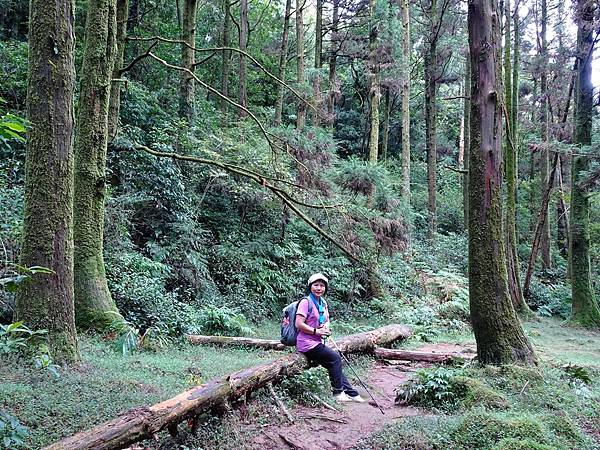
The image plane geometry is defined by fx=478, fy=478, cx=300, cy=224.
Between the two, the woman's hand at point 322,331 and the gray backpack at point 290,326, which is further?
the gray backpack at point 290,326

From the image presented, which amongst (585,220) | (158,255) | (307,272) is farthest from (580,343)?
(158,255)

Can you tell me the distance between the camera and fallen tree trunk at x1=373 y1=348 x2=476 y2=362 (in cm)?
909

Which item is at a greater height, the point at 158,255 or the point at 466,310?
the point at 158,255

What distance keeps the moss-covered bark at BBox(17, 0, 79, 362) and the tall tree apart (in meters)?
16.5

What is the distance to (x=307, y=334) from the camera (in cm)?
689

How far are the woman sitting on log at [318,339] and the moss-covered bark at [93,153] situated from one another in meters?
3.52

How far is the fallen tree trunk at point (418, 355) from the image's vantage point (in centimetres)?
909

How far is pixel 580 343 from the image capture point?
13.7 metres

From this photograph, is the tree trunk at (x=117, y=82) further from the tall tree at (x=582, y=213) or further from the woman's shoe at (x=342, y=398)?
the tall tree at (x=582, y=213)

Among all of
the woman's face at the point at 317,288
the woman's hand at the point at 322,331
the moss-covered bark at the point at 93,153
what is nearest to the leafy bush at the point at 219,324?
the moss-covered bark at the point at 93,153

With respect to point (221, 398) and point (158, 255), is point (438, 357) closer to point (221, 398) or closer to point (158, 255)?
point (221, 398)

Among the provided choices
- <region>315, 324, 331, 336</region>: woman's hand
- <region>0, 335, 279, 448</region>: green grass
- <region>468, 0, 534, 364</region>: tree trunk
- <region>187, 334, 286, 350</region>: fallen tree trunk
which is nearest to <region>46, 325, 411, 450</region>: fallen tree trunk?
<region>315, 324, 331, 336</region>: woman's hand

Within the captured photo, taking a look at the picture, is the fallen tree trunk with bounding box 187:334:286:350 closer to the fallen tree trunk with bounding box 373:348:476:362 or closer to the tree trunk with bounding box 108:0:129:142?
the fallen tree trunk with bounding box 373:348:476:362

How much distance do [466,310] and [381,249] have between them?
5.00 m
